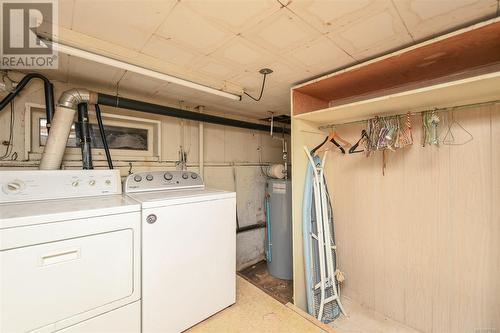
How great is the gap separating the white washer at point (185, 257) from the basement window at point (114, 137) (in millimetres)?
599

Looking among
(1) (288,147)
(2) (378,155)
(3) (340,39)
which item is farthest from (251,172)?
(3) (340,39)

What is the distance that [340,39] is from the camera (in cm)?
131

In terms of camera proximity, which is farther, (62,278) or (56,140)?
(56,140)

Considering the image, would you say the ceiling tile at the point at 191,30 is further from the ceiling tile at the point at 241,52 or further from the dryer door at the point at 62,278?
the dryer door at the point at 62,278

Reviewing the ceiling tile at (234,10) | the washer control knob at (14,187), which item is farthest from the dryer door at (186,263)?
the ceiling tile at (234,10)

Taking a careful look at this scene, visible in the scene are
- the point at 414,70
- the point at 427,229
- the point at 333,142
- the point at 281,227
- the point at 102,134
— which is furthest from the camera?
the point at 281,227

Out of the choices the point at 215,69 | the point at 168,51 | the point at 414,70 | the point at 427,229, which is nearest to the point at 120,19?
the point at 168,51

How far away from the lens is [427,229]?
67.9 inches

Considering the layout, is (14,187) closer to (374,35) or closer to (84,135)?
(84,135)

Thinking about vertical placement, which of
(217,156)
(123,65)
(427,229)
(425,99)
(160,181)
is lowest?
(427,229)

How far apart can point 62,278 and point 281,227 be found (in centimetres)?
225

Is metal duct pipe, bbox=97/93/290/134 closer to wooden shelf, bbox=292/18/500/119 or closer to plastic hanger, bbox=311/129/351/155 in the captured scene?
wooden shelf, bbox=292/18/500/119

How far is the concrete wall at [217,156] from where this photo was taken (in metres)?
1.71

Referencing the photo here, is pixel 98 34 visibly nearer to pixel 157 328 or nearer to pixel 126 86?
pixel 126 86
